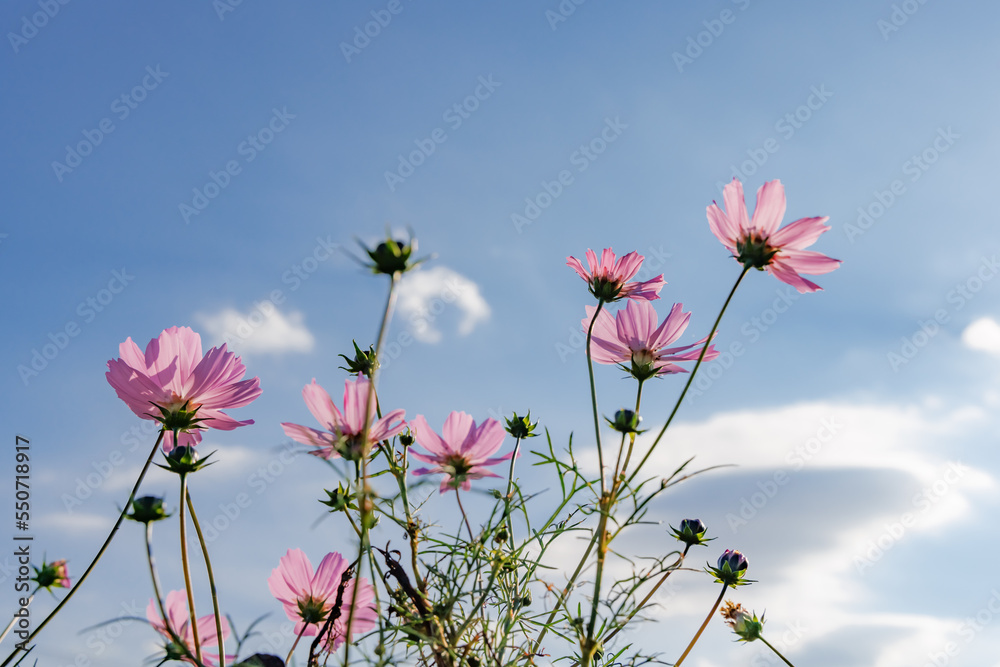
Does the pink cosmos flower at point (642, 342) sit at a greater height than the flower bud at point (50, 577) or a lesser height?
greater

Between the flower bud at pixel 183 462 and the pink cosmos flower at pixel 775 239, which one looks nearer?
the flower bud at pixel 183 462

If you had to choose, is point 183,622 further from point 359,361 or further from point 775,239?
point 775,239

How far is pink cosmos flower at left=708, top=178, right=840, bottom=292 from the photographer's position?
88cm

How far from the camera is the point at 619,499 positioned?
79cm

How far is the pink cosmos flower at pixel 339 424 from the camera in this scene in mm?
662

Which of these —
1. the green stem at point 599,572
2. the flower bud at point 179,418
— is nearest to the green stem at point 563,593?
the green stem at point 599,572

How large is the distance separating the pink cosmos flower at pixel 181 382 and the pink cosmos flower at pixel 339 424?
188 mm

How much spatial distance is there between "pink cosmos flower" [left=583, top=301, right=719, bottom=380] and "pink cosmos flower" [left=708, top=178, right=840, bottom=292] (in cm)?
12

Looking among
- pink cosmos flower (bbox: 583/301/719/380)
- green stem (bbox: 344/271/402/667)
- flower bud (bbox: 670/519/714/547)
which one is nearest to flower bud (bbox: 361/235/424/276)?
green stem (bbox: 344/271/402/667)

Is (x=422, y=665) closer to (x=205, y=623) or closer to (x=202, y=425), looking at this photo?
(x=205, y=623)

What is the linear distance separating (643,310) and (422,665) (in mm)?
478

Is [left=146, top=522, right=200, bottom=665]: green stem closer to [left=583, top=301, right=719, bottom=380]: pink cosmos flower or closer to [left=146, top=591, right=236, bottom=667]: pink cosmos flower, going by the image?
[left=146, top=591, right=236, bottom=667]: pink cosmos flower

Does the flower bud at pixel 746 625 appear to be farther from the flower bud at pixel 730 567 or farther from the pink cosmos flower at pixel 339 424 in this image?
the pink cosmos flower at pixel 339 424

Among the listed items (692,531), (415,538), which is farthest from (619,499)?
(692,531)
